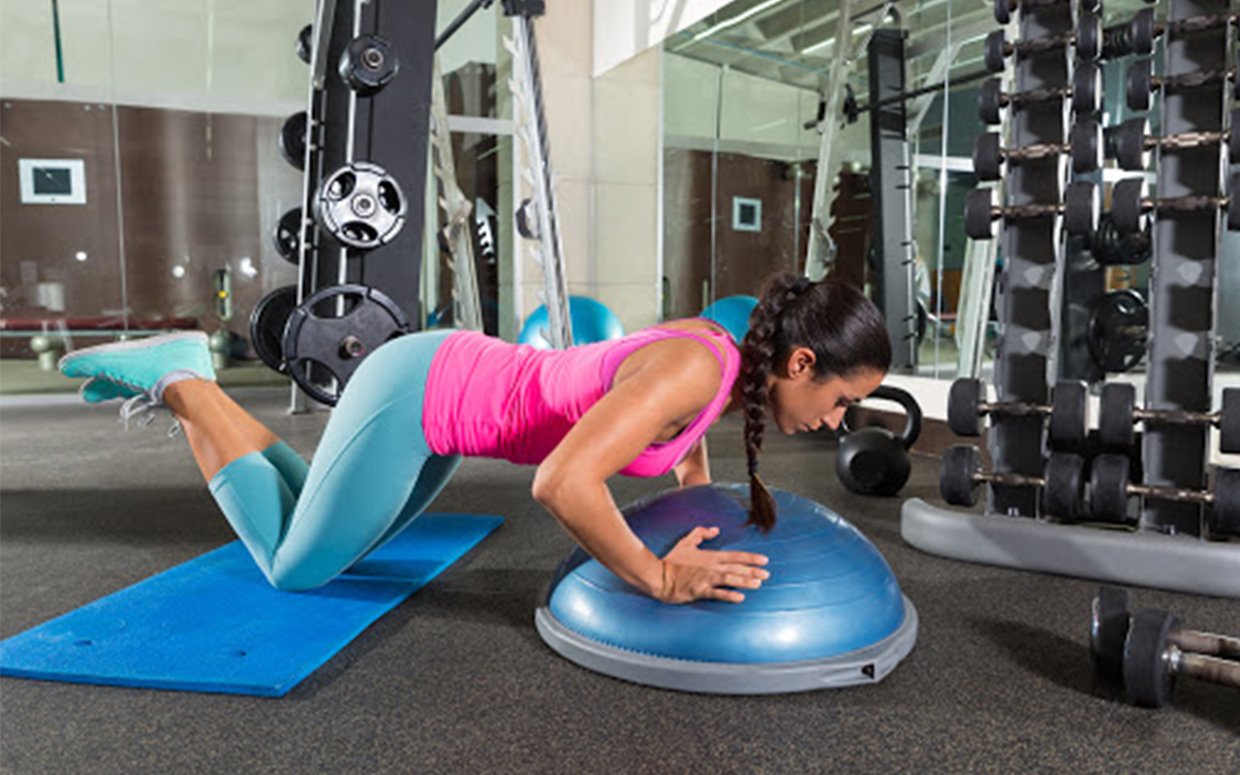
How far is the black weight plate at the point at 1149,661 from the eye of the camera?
1284mm

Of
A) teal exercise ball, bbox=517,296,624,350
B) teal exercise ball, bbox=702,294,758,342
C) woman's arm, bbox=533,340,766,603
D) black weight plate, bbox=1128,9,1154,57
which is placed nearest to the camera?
woman's arm, bbox=533,340,766,603

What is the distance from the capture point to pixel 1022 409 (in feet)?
6.86

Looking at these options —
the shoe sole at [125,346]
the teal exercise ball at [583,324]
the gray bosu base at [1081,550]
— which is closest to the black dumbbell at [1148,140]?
the gray bosu base at [1081,550]

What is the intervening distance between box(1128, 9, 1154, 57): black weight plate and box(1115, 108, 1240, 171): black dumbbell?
0.67ft

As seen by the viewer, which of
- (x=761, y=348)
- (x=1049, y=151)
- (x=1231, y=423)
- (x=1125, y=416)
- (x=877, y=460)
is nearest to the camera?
(x=761, y=348)

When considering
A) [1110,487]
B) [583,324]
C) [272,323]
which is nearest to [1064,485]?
[1110,487]

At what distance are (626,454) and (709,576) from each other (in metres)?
0.27

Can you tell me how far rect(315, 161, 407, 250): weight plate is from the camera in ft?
7.93

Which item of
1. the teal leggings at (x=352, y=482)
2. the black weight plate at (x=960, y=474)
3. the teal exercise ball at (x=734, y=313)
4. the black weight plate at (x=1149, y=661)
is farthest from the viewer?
the teal exercise ball at (x=734, y=313)

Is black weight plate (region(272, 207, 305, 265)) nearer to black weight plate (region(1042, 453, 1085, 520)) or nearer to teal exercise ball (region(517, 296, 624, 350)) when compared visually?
teal exercise ball (region(517, 296, 624, 350))

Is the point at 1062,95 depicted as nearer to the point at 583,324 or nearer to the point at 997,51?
the point at 997,51

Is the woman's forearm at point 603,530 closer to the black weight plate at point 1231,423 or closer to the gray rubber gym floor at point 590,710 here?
the gray rubber gym floor at point 590,710

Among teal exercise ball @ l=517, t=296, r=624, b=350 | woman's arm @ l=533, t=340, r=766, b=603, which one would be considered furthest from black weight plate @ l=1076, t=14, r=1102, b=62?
teal exercise ball @ l=517, t=296, r=624, b=350

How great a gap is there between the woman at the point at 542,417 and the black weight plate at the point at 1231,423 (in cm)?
92
